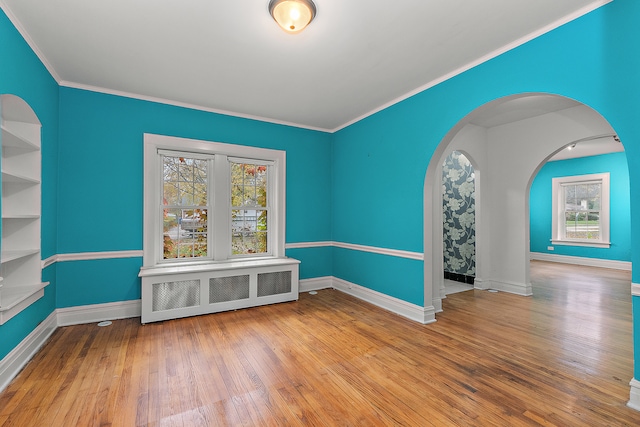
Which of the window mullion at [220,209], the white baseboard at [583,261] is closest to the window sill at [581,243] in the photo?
the white baseboard at [583,261]

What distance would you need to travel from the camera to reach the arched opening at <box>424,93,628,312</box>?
4246mm

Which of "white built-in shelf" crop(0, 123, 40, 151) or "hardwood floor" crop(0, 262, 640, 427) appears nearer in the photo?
"hardwood floor" crop(0, 262, 640, 427)

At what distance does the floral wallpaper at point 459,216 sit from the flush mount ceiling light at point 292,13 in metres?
4.58

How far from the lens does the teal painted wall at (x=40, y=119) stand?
89.7 inches

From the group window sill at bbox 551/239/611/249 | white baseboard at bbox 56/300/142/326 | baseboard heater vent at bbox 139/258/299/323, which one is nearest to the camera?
white baseboard at bbox 56/300/142/326

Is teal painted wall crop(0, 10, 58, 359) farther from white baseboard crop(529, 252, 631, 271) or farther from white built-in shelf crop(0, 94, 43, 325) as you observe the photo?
white baseboard crop(529, 252, 631, 271)

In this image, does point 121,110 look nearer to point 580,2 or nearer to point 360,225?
point 360,225

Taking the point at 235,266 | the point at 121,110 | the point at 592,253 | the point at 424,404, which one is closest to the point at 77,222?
the point at 121,110

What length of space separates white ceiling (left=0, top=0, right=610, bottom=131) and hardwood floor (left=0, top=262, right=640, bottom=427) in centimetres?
283

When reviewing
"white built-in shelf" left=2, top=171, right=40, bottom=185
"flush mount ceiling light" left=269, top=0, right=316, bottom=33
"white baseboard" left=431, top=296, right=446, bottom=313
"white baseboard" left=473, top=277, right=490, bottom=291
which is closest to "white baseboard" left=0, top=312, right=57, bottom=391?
"white built-in shelf" left=2, top=171, right=40, bottom=185

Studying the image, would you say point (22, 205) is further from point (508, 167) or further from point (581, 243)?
point (581, 243)

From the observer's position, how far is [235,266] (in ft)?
13.4

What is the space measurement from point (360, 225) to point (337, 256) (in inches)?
33.3

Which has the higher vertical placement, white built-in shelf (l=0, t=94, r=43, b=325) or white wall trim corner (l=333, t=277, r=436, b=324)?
white built-in shelf (l=0, t=94, r=43, b=325)
